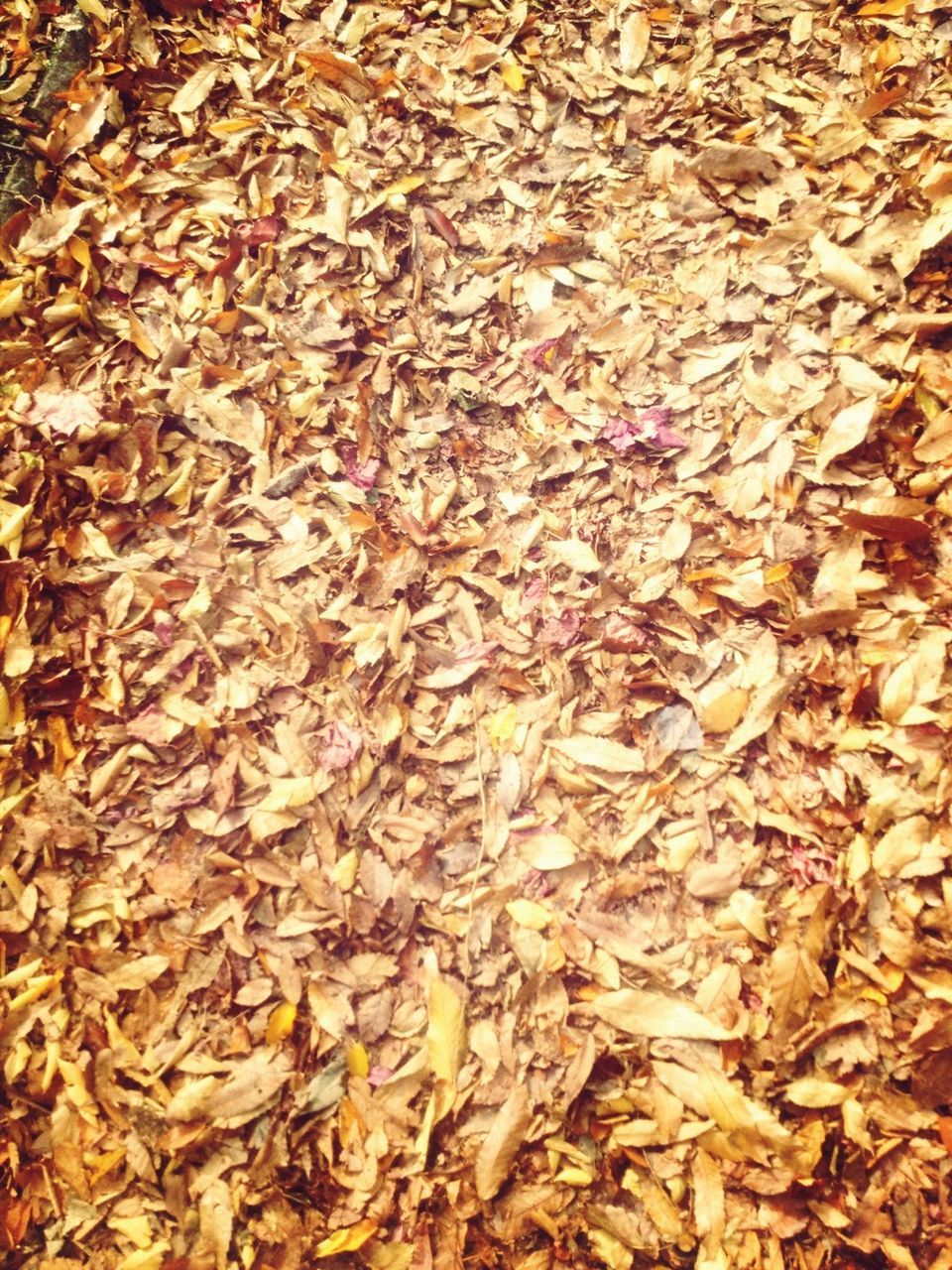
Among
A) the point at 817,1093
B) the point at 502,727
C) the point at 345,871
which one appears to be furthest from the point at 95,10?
the point at 817,1093

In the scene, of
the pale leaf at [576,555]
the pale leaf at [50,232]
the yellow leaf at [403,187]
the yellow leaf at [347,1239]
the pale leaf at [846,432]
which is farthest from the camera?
the yellow leaf at [403,187]

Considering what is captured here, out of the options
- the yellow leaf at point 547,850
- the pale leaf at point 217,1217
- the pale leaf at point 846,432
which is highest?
the pale leaf at point 846,432

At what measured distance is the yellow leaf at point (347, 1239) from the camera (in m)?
1.45

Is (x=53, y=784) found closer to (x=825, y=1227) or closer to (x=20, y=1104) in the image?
(x=20, y=1104)

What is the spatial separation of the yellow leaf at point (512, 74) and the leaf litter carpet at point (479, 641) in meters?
0.03

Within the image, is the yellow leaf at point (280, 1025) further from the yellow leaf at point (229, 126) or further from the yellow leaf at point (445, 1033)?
the yellow leaf at point (229, 126)

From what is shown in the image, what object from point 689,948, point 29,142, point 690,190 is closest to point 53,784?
point 689,948

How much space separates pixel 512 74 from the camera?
2264 mm

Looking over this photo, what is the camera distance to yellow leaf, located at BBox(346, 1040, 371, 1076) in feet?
→ 5.17

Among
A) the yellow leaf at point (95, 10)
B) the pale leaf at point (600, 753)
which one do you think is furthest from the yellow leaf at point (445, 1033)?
the yellow leaf at point (95, 10)

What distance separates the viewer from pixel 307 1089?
5.13 ft

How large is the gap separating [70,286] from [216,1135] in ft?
7.15

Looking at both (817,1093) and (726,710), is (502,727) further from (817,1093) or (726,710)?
(817,1093)

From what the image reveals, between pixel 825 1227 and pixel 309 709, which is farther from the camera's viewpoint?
pixel 309 709
